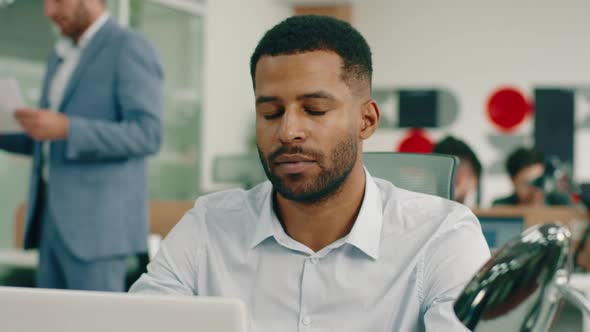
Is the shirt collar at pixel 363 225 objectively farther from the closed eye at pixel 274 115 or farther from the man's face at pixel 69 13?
the man's face at pixel 69 13

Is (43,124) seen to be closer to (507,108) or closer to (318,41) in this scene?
(318,41)

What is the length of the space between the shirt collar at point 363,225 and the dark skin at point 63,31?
36.8 inches

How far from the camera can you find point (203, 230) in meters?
1.30

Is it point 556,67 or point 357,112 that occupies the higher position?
point 556,67

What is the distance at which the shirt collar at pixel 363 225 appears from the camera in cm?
118

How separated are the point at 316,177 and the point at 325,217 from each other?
0.09 metres

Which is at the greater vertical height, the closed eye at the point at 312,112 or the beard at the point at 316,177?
the closed eye at the point at 312,112

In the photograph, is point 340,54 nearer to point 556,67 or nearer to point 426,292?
point 426,292

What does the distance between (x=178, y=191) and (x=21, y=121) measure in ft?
12.1

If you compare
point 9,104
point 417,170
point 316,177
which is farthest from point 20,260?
point 316,177

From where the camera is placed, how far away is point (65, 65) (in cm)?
223

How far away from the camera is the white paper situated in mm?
2115

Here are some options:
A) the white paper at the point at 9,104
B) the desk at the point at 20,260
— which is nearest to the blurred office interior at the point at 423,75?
the desk at the point at 20,260

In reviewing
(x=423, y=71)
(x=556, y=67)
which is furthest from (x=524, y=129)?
(x=423, y=71)
